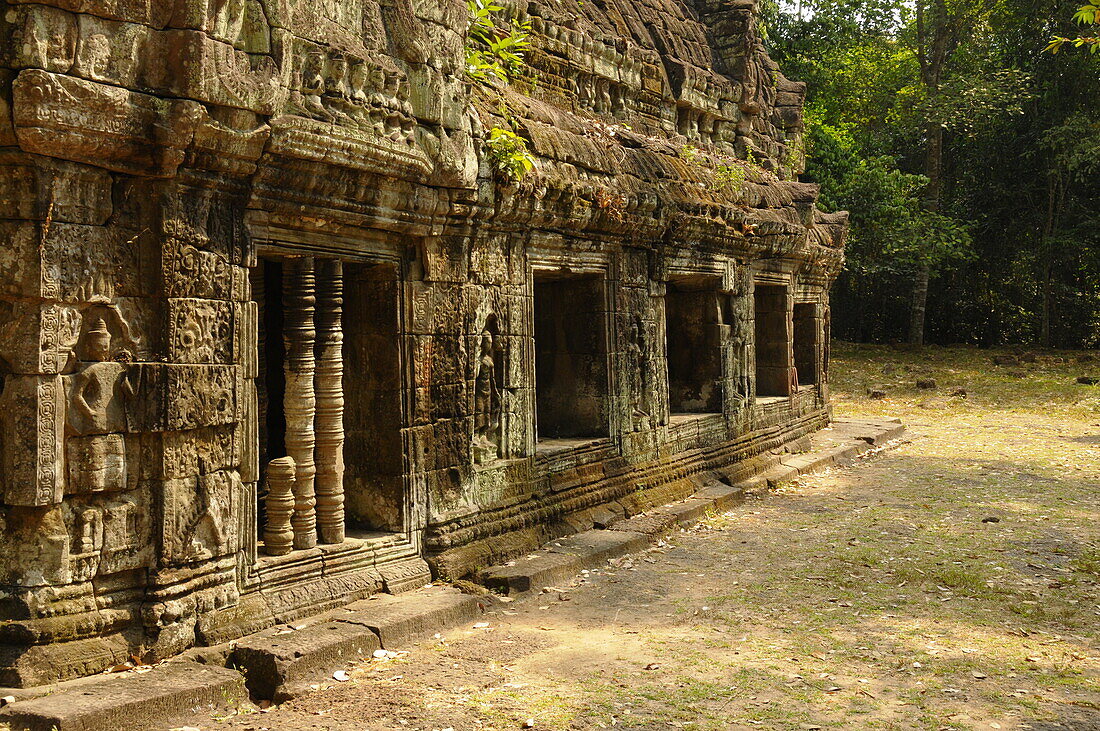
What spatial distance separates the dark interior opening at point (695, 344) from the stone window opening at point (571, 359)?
203cm

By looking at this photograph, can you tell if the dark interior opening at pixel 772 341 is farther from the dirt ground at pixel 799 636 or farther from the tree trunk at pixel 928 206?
the tree trunk at pixel 928 206

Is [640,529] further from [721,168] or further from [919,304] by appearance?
[919,304]

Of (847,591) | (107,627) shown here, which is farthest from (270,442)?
(847,591)

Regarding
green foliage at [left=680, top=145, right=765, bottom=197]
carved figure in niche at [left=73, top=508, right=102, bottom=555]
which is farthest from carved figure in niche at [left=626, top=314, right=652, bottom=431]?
carved figure in niche at [left=73, top=508, right=102, bottom=555]

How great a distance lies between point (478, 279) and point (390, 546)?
6.43 ft

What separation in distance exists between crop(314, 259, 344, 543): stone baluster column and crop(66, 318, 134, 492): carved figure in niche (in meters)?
1.41

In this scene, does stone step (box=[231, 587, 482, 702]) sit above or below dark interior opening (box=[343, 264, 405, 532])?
below

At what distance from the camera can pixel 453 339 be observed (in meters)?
6.29

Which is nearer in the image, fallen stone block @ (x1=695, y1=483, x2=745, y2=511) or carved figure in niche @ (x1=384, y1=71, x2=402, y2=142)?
carved figure in niche @ (x1=384, y1=71, x2=402, y2=142)

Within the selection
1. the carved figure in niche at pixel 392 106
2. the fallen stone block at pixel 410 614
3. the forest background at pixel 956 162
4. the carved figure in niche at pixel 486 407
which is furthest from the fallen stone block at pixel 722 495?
the forest background at pixel 956 162

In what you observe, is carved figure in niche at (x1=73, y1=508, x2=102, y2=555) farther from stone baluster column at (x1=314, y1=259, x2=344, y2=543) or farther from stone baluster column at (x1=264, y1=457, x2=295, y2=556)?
stone baluster column at (x1=314, y1=259, x2=344, y2=543)

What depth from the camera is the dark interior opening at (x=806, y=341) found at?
13477 millimetres

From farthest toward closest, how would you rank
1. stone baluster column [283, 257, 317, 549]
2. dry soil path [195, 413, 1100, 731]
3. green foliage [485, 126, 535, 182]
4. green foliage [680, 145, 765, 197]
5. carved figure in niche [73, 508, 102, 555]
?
1. green foliage [680, 145, 765, 197]
2. green foliage [485, 126, 535, 182]
3. stone baluster column [283, 257, 317, 549]
4. dry soil path [195, 413, 1100, 731]
5. carved figure in niche [73, 508, 102, 555]

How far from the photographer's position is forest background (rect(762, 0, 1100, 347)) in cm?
2203
